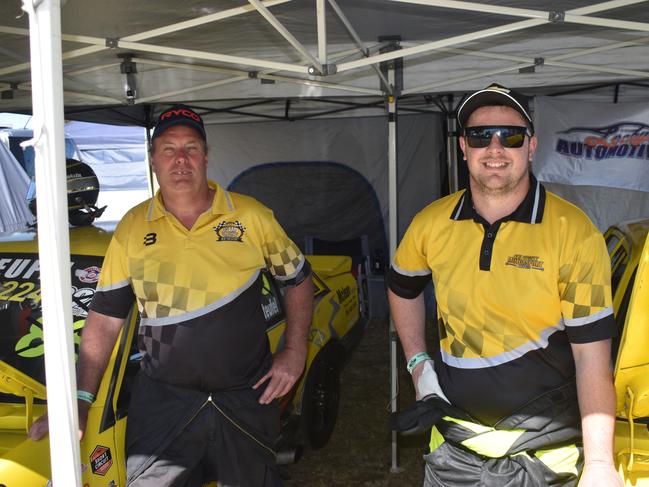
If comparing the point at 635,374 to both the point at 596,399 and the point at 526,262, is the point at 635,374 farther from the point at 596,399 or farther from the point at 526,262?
the point at 526,262

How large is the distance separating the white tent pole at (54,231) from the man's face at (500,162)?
1.21 metres

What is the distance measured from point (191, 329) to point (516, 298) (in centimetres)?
117

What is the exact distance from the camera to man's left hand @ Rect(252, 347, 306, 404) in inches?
102

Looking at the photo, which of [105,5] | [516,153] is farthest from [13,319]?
[516,153]

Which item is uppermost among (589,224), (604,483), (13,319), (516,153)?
(516,153)

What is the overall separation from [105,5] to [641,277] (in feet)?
8.90

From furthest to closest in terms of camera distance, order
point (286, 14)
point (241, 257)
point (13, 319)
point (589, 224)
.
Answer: point (286, 14), point (13, 319), point (241, 257), point (589, 224)

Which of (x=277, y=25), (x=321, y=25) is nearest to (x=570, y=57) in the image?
(x=321, y=25)

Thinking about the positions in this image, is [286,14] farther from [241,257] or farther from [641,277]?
[641,277]

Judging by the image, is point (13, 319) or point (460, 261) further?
point (13, 319)

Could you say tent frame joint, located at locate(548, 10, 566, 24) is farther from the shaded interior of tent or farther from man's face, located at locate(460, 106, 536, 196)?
man's face, located at locate(460, 106, 536, 196)

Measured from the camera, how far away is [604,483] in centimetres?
183

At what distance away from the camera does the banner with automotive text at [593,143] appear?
6.07m

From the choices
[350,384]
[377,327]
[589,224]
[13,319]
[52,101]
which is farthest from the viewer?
[377,327]
